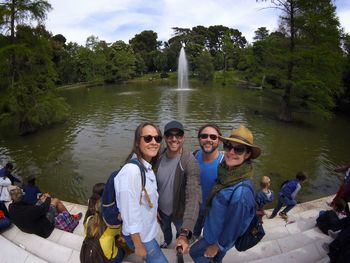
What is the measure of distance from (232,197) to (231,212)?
137mm

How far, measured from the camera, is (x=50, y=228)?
4699mm

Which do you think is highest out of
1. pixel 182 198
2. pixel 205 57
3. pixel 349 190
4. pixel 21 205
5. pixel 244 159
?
pixel 205 57

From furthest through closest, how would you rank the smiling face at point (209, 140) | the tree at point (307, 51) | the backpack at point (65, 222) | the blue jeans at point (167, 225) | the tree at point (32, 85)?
the tree at point (307, 51) < the tree at point (32, 85) < the backpack at point (65, 222) < the blue jeans at point (167, 225) < the smiling face at point (209, 140)

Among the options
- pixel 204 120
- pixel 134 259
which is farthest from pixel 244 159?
pixel 204 120

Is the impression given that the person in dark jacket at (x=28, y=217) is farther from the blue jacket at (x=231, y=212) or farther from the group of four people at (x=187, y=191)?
the blue jacket at (x=231, y=212)

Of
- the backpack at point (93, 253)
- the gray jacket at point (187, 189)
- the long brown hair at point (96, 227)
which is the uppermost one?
the gray jacket at point (187, 189)

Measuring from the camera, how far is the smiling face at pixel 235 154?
2.59m

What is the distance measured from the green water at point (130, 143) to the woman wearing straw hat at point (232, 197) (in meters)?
6.66

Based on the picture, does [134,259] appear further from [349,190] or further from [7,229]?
[349,190]

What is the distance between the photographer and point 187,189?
2969 millimetres

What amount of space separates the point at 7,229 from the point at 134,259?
8.96 feet

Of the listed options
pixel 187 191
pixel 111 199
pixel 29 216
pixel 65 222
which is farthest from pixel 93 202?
pixel 65 222

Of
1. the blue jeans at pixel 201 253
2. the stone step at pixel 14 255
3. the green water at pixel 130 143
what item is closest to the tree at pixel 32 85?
the green water at pixel 130 143

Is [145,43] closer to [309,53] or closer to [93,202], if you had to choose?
[309,53]
